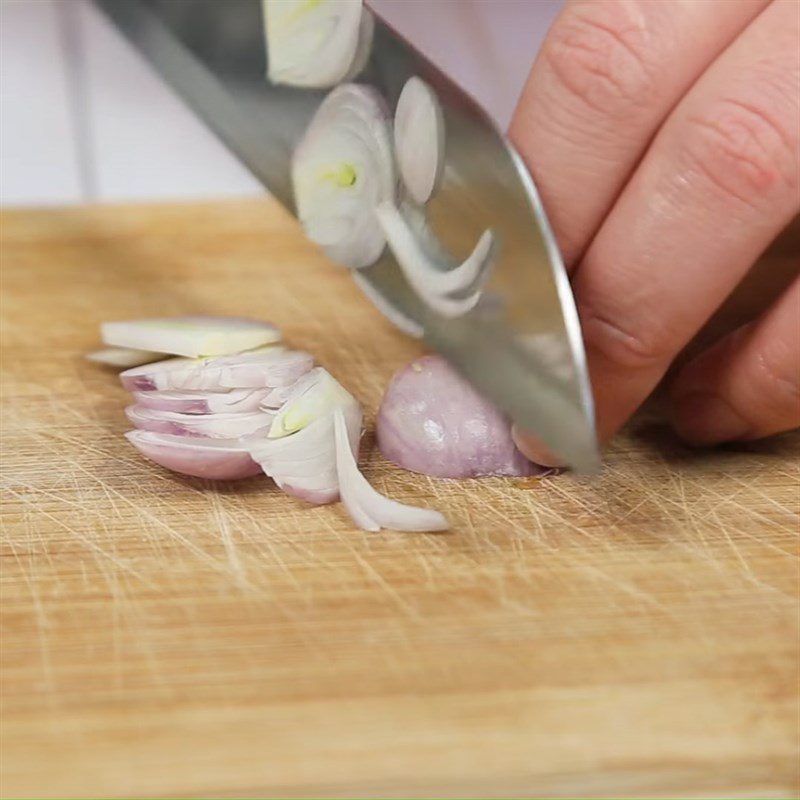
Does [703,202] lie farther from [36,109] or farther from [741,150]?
[36,109]

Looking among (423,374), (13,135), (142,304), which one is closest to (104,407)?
(142,304)

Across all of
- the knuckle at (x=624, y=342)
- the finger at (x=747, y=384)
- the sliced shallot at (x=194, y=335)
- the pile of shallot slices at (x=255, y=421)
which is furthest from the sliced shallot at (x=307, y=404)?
the finger at (x=747, y=384)

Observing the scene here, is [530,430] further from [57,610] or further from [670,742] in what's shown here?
[57,610]

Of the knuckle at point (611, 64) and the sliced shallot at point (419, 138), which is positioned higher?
the knuckle at point (611, 64)

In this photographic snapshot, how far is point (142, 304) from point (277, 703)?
2.14 ft

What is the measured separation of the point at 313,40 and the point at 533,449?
1.44 feet

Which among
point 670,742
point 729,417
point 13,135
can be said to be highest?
point 13,135

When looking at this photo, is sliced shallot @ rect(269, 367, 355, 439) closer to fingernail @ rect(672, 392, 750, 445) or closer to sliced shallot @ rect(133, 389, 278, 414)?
sliced shallot @ rect(133, 389, 278, 414)

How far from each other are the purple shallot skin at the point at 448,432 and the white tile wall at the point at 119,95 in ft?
2.82

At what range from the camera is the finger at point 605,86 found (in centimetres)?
83

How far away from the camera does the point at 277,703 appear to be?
2.30 ft

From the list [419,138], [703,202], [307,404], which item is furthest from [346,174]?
[703,202]

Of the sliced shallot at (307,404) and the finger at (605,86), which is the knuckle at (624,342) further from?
the sliced shallot at (307,404)

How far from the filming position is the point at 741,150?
791 mm
